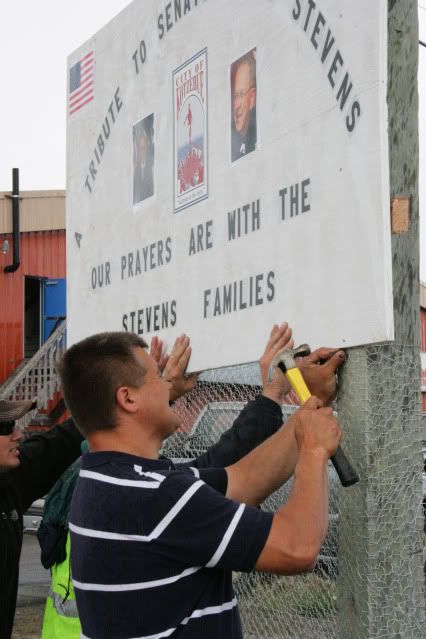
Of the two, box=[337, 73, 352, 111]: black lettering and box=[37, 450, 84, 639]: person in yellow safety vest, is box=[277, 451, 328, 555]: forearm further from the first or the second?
box=[37, 450, 84, 639]: person in yellow safety vest

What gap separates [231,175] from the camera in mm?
3426

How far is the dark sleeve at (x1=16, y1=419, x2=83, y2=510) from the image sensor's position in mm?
4207

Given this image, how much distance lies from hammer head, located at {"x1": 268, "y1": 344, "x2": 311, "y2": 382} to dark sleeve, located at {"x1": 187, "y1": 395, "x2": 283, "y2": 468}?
11cm

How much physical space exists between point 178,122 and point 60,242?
19.9m

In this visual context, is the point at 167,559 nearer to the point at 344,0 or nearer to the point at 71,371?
the point at 71,371

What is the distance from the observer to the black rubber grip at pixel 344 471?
2.32 metres

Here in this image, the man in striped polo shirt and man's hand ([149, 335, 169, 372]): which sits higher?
man's hand ([149, 335, 169, 372])

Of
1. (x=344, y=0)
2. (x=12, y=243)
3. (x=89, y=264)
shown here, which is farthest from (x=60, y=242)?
(x=344, y=0)

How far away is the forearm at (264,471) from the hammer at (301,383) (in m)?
0.15

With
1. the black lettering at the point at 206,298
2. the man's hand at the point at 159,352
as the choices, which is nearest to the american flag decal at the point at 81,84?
the man's hand at the point at 159,352

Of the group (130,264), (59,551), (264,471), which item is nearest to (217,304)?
(130,264)

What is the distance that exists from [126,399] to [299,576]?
1555 millimetres

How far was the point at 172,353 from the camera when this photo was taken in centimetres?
369

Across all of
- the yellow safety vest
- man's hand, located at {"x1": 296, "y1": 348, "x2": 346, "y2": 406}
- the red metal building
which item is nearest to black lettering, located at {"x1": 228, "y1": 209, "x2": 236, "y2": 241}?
man's hand, located at {"x1": 296, "y1": 348, "x2": 346, "y2": 406}
